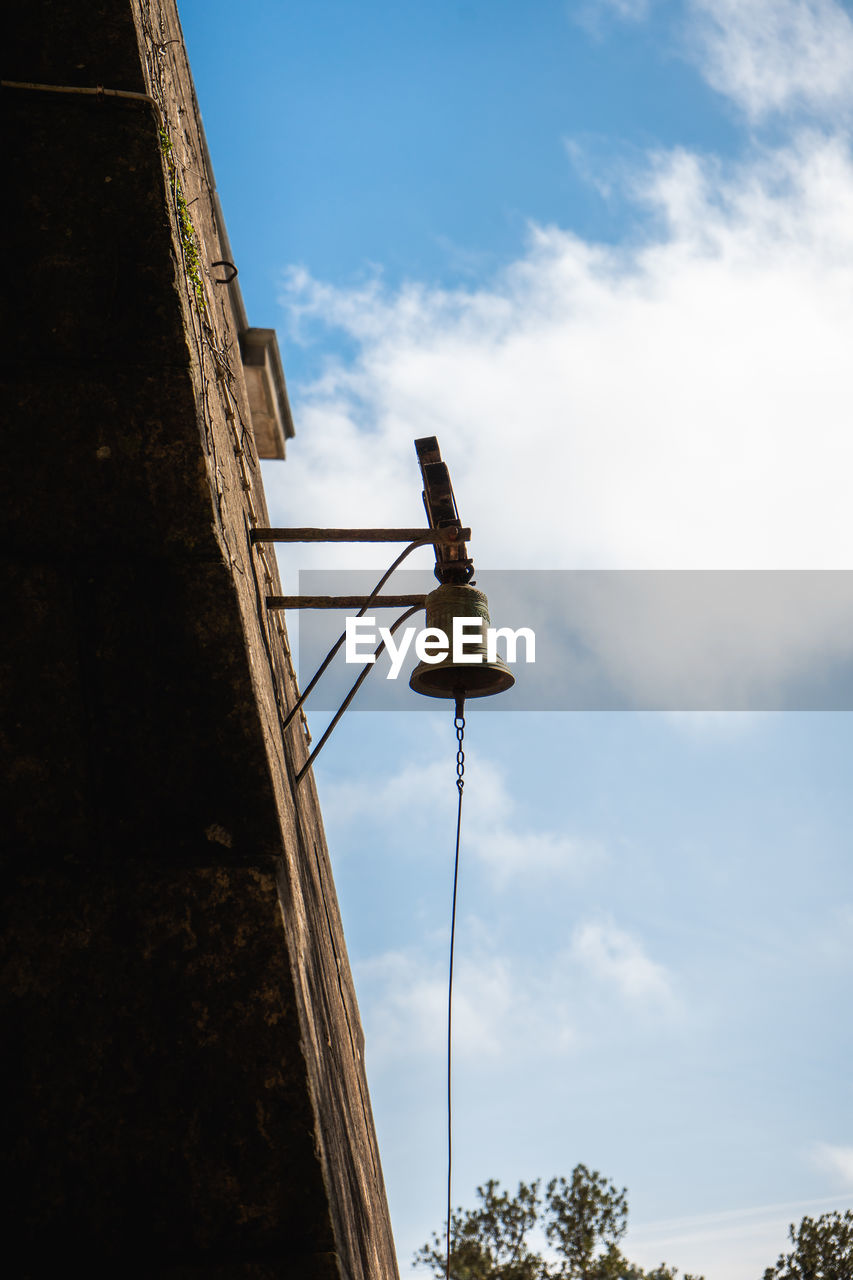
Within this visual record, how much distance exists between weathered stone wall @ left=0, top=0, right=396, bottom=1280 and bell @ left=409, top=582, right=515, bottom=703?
1576mm

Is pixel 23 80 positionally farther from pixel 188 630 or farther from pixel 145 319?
pixel 188 630

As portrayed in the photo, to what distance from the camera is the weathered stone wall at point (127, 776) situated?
173 cm

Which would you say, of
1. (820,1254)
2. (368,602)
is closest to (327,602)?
(368,602)

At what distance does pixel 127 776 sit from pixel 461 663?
1.80 metres

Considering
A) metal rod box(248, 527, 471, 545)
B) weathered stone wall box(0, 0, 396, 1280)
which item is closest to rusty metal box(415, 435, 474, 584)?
metal rod box(248, 527, 471, 545)

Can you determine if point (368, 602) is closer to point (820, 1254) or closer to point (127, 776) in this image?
point (127, 776)

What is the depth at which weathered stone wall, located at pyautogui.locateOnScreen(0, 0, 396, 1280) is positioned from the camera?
1731 mm

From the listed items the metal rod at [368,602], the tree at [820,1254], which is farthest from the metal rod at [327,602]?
the tree at [820,1254]

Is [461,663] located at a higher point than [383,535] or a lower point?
lower

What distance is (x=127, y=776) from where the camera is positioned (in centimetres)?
189

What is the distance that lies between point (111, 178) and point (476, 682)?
229 cm

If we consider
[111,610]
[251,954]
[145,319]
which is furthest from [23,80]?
[251,954]

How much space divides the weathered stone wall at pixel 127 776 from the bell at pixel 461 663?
62.0 inches

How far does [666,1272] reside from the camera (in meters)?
41.7
